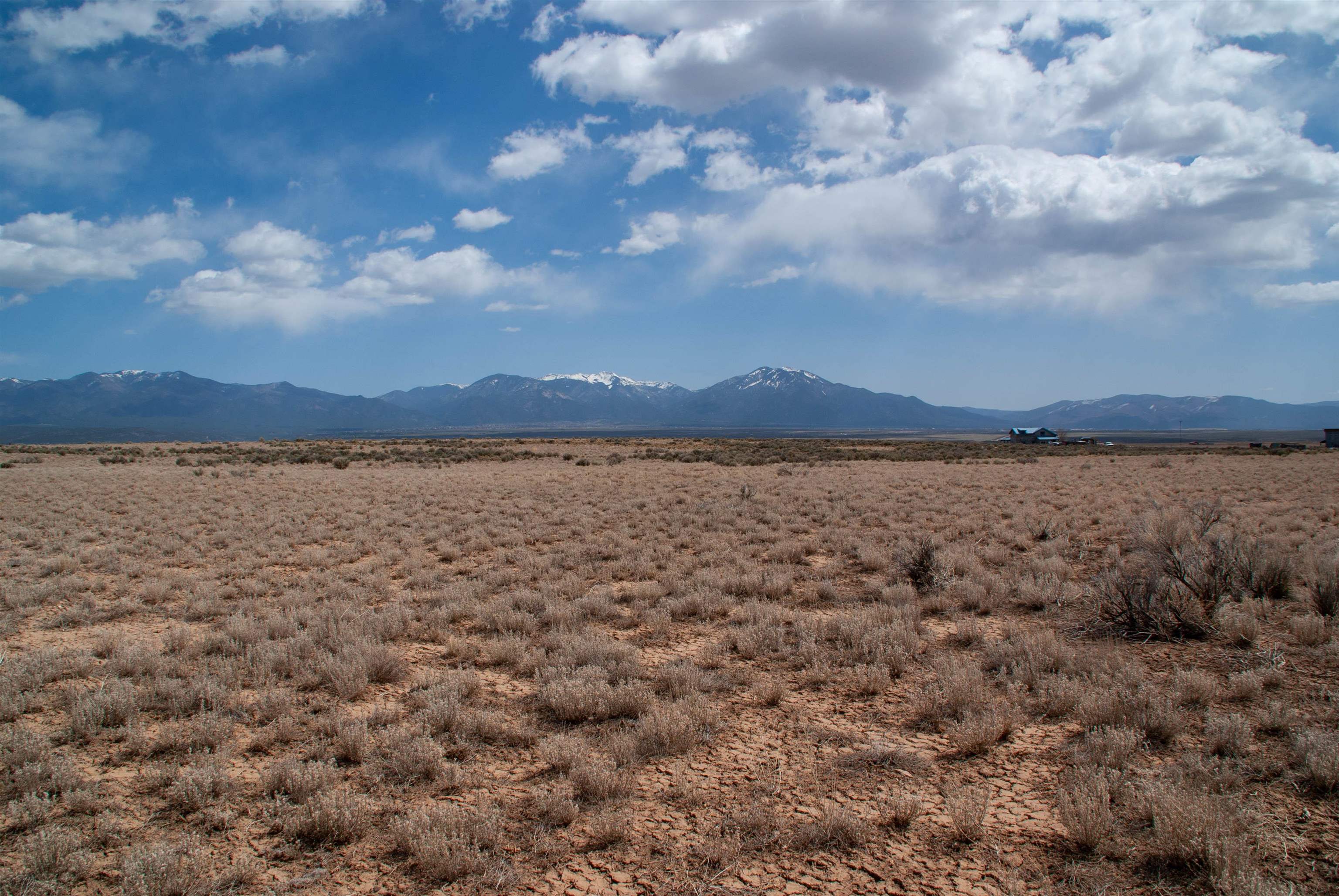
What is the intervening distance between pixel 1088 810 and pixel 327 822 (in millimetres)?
4480

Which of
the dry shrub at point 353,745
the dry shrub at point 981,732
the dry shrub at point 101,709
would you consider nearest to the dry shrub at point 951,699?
the dry shrub at point 981,732

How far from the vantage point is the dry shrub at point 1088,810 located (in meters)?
3.63

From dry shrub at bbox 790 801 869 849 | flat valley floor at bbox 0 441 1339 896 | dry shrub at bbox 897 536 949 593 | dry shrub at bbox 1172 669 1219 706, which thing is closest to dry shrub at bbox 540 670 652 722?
flat valley floor at bbox 0 441 1339 896

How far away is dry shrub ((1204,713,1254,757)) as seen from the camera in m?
4.48

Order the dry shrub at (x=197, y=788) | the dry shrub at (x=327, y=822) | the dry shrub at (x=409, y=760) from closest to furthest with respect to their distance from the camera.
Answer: the dry shrub at (x=327, y=822)
the dry shrub at (x=197, y=788)
the dry shrub at (x=409, y=760)

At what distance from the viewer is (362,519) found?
1638 cm

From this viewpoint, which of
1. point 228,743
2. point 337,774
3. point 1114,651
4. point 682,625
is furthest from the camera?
point 682,625

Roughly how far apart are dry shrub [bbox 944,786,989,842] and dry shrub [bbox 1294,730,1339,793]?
6.47 ft

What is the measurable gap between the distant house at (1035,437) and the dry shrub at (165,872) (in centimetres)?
8312

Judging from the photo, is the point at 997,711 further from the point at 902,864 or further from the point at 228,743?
the point at 228,743

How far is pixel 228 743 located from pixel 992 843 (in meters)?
5.39

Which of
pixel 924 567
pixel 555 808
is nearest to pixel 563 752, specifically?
pixel 555 808

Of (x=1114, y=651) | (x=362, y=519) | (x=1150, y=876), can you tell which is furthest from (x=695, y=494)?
(x=1150, y=876)

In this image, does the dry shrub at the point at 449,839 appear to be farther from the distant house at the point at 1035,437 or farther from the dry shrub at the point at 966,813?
the distant house at the point at 1035,437
